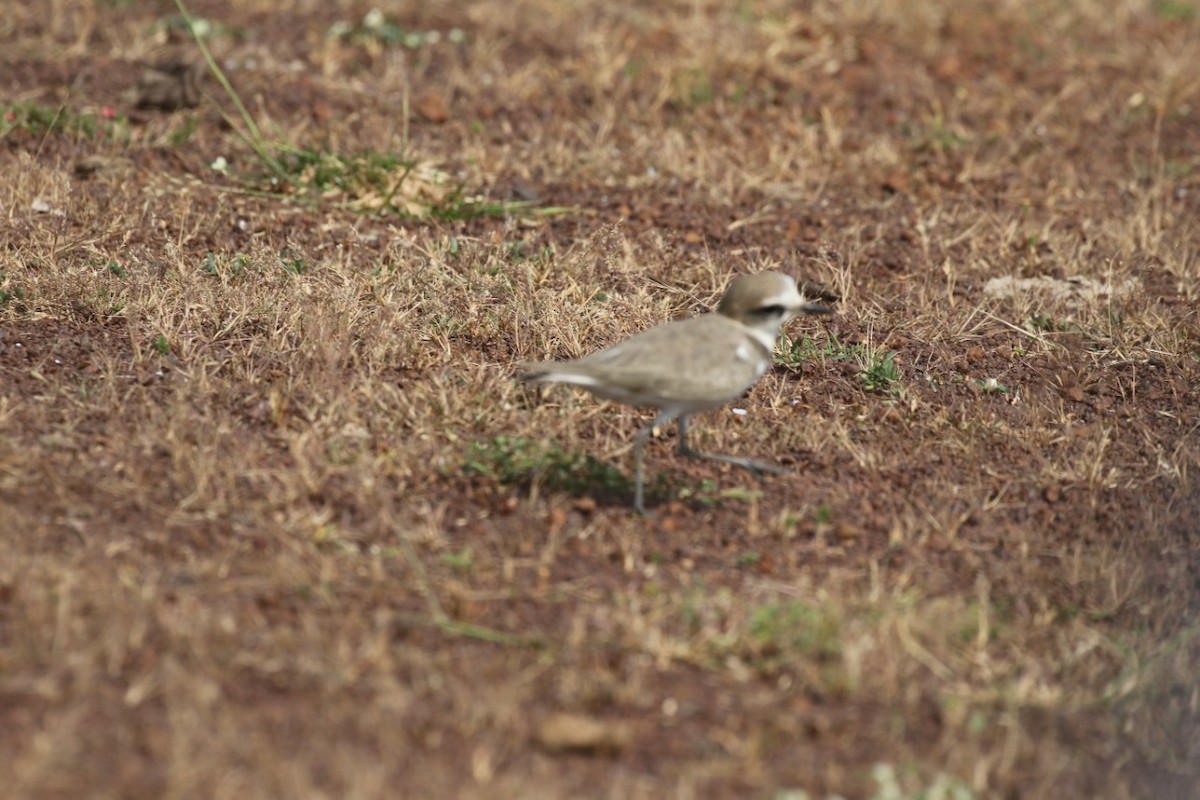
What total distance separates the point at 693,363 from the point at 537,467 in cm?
71

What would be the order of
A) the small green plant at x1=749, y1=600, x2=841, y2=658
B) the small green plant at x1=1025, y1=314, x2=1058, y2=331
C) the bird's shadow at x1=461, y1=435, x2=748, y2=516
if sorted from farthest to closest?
1. the small green plant at x1=1025, y1=314, x2=1058, y2=331
2. the bird's shadow at x1=461, y1=435, x2=748, y2=516
3. the small green plant at x1=749, y1=600, x2=841, y2=658

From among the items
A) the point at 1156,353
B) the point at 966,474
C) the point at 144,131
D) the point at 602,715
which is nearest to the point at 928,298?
the point at 1156,353

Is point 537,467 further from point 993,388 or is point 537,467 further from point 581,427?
point 993,388

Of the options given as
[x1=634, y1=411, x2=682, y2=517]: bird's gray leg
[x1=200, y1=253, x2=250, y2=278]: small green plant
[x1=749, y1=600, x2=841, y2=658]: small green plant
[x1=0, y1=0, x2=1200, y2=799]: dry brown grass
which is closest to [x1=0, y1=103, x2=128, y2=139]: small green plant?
[x1=0, y1=0, x2=1200, y2=799]: dry brown grass

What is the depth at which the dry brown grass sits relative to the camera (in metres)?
4.16

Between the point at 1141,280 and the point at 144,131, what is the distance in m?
5.34

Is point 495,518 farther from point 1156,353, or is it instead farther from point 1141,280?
point 1141,280

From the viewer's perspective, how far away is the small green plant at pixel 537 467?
5508mm

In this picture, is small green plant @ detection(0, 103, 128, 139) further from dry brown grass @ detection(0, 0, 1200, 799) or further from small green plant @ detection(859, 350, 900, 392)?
small green plant @ detection(859, 350, 900, 392)

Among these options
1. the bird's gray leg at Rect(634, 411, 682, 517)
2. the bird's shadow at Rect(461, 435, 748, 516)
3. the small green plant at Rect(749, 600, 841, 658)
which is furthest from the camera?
the bird's shadow at Rect(461, 435, 748, 516)

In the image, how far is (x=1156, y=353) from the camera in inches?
269

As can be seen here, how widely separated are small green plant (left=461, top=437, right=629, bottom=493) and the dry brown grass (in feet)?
0.06

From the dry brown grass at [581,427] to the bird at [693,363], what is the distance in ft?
1.31

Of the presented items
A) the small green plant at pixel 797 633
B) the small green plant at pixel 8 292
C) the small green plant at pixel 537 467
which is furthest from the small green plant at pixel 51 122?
the small green plant at pixel 797 633
